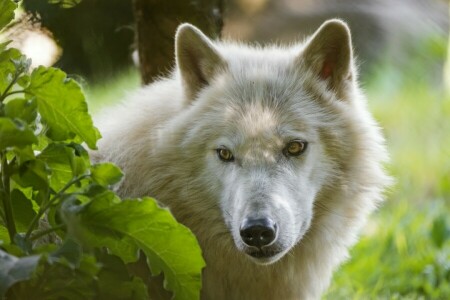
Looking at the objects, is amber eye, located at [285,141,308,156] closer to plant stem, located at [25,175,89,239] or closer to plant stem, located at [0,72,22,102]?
plant stem, located at [25,175,89,239]

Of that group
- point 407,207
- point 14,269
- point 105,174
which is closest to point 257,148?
point 105,174

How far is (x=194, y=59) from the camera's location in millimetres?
4664

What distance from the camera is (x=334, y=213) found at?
4.69 m

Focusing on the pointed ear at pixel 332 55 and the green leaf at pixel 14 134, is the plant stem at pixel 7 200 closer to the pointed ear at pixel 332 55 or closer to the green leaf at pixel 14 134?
the green leaf at pixel 14 134

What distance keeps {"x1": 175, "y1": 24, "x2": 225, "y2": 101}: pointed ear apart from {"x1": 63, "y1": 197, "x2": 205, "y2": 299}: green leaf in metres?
1.38

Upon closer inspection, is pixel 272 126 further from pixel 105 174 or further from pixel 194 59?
pixel 105 174

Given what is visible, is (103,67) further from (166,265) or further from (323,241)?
(166,265)

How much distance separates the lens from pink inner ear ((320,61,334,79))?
15.4 ft

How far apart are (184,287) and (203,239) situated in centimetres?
106

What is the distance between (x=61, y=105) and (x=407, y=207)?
18.5 feet

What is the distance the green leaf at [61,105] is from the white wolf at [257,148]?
858 mm

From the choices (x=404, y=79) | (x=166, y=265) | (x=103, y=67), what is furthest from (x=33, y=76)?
(x=404, y=79)

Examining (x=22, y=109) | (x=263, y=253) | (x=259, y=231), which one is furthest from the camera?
(x=263, y=253)

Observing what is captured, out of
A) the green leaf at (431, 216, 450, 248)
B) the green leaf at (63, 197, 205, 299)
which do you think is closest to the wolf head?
A: the green leaf at (63, 197, 205, 299)
